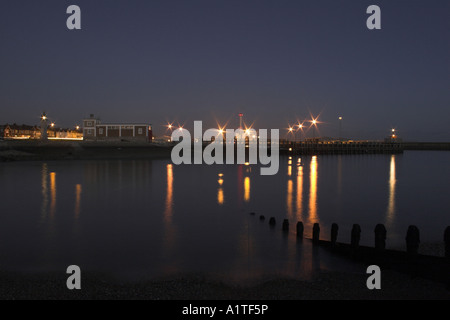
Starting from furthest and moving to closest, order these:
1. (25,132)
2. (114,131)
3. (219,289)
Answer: (25,132)
(114,131)
(219,289)

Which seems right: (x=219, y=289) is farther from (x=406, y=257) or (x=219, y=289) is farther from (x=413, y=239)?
(x=413, y=239)

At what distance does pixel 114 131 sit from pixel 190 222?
267 feet

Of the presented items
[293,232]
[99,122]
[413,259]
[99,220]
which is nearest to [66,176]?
[99,220]

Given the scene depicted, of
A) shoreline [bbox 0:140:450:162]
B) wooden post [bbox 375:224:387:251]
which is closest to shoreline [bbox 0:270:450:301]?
wooden post [bbox 375:224:387:251]

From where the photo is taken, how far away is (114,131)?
3794 inches

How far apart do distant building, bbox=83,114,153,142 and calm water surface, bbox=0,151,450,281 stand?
2233 inches

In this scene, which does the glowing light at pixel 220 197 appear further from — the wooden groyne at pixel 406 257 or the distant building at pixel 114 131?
the distant building at pixel 114 131

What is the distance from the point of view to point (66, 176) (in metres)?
44.8

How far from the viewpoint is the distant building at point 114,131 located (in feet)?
316

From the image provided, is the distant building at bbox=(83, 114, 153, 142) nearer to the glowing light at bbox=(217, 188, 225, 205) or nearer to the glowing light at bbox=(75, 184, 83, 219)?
the glowing light at bbox=(75, 184, 83, 219)

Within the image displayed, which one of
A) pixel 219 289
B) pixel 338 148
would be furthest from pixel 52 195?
pixel 338 148

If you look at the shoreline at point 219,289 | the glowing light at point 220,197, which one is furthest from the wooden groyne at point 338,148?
the shoreline at point 219,289

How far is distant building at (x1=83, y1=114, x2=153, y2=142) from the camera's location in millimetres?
96438
